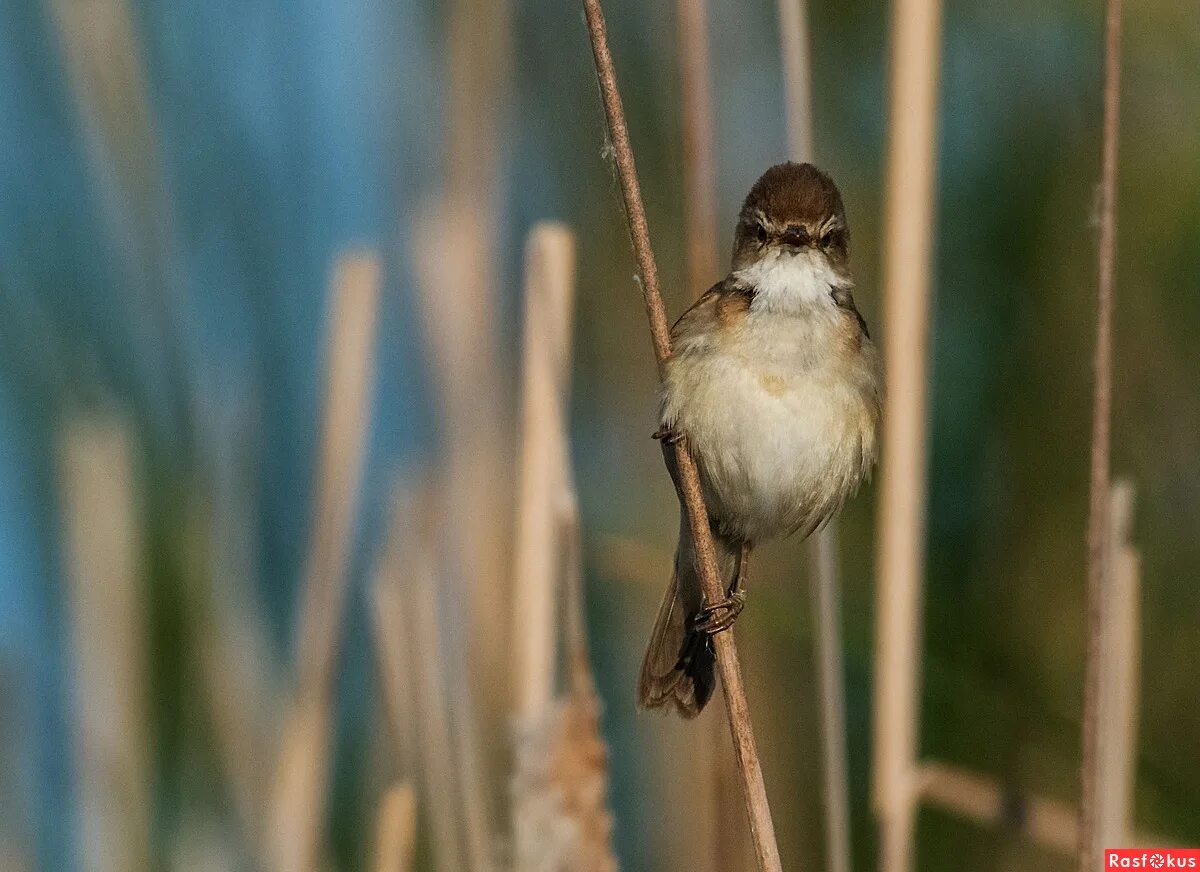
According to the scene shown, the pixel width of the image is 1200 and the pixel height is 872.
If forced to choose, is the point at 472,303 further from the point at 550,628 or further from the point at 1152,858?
the point at 1152,858

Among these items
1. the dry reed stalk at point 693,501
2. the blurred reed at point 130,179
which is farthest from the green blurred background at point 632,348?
the dry reed stalk at point 693,501

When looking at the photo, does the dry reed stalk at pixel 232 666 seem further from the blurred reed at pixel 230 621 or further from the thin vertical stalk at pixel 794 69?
the thin vertical stalk at pixel 794 69

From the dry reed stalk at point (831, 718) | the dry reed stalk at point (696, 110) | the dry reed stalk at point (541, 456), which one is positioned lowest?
the dry reed stalk at point (831, 718)

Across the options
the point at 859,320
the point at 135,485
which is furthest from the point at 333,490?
the point at 859,320

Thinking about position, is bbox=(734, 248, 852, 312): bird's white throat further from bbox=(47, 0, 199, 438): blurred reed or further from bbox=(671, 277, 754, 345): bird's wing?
bbox=(47, 0, 199, 438): blurred reed

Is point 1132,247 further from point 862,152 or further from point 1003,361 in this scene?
point 862,152

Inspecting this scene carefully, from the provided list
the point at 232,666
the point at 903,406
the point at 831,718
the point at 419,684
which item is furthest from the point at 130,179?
the point at 831,718

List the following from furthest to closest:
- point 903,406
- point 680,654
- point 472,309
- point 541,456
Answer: point 472,309, point 680,654, point 541,456, point 903,406
